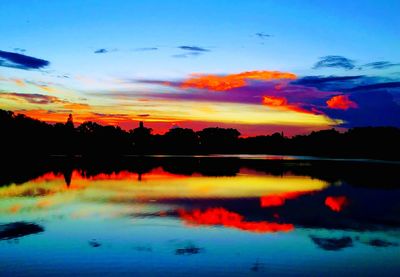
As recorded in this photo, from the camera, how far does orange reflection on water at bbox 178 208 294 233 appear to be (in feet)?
63.8

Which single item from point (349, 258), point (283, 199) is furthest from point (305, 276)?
point (283, 199)

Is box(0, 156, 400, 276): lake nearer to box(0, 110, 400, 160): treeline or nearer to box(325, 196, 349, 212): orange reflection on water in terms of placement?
box(325, 196, 349, 212): orange reflection on water

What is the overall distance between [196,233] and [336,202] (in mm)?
13549

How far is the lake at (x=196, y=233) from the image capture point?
43.9ft

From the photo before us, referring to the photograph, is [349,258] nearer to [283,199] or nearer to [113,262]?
[113,262]

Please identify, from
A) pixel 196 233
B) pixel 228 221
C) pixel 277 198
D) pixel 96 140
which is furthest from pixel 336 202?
pixel 96 140

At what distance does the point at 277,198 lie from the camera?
30.5 m

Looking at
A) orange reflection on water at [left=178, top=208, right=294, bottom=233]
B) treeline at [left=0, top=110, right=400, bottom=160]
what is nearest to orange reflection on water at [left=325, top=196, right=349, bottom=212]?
orange reflection on water at [left=178, top=208, right=294, bottom=233]

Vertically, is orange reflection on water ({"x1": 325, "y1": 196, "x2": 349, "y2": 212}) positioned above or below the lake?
above

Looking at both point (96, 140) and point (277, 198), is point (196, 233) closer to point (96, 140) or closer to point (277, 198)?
point (277, 198)

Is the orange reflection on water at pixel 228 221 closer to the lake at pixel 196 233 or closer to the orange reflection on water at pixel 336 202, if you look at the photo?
the lake at pixel 196 233

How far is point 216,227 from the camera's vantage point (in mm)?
19453

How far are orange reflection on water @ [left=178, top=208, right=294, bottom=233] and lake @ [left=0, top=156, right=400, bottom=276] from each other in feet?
0.14

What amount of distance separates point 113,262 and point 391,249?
920 cm
